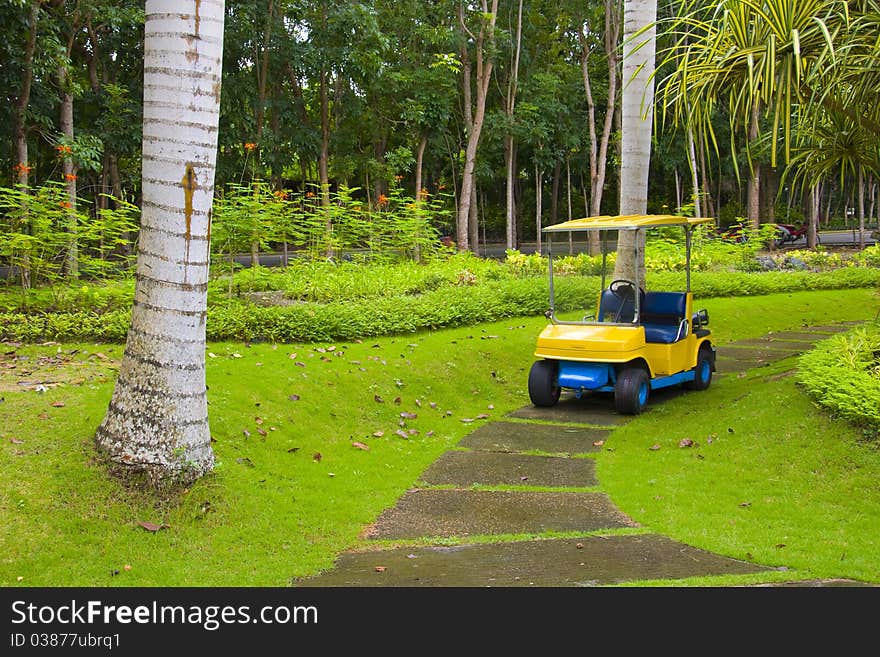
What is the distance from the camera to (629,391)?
30.2 ft

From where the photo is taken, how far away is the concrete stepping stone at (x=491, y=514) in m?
5.97

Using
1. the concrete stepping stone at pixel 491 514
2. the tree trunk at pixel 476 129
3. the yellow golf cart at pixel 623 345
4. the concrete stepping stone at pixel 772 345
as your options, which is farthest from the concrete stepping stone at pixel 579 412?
the tree trunk at pixel 476 129

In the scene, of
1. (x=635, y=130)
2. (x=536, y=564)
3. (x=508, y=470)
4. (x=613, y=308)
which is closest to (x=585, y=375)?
(x=613, y=308)

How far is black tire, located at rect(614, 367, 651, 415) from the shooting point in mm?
9219

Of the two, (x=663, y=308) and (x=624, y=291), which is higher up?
(x=624, y=291)

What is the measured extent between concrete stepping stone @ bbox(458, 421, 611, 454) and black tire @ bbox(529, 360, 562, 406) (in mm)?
660

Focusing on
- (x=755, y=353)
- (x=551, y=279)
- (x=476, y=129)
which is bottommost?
(x=755, y=353)

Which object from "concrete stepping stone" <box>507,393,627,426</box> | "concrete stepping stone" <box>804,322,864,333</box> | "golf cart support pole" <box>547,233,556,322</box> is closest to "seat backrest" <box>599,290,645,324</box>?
"golf cart support pole" <box>547,233,556,322</box>

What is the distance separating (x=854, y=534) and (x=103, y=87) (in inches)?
722

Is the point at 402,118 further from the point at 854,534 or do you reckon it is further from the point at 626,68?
the point at 854,534

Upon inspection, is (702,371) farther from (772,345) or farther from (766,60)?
(766,60)

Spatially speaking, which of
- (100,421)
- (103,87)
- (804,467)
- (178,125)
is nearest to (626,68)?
(804,467)

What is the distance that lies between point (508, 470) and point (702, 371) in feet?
13.7

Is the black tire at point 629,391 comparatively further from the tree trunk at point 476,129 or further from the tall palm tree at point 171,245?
the tree trunk at point 476,129
